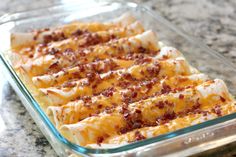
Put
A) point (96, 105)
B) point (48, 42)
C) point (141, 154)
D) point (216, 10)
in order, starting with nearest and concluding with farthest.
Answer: point (141, 154)
point (96, 105)
point (48, 42)
point (216, 10)

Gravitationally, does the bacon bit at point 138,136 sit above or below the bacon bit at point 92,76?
above

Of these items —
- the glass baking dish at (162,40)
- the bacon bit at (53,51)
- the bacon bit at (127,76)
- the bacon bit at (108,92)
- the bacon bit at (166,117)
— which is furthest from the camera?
the bacon bit at (53,51)

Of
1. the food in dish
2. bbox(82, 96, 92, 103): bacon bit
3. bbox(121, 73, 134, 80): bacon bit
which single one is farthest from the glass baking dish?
bbox(121, 73, 134, 80): bacon bit

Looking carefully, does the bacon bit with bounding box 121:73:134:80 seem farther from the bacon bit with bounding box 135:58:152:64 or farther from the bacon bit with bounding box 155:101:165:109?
the bacon bit with bounding box 155:101:165:109

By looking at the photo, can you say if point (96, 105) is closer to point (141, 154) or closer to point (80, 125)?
point (80, 125)

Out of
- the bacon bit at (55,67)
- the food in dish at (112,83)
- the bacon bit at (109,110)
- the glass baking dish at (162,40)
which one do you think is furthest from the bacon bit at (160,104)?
the bacon bit at (55,67)

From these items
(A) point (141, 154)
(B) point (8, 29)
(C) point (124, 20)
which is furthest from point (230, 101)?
(B) point (8, 29)

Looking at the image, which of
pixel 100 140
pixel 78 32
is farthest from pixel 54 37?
pixel 100 140

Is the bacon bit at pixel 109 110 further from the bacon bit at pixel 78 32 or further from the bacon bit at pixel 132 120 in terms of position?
the bacon bit at pixel 78 32
